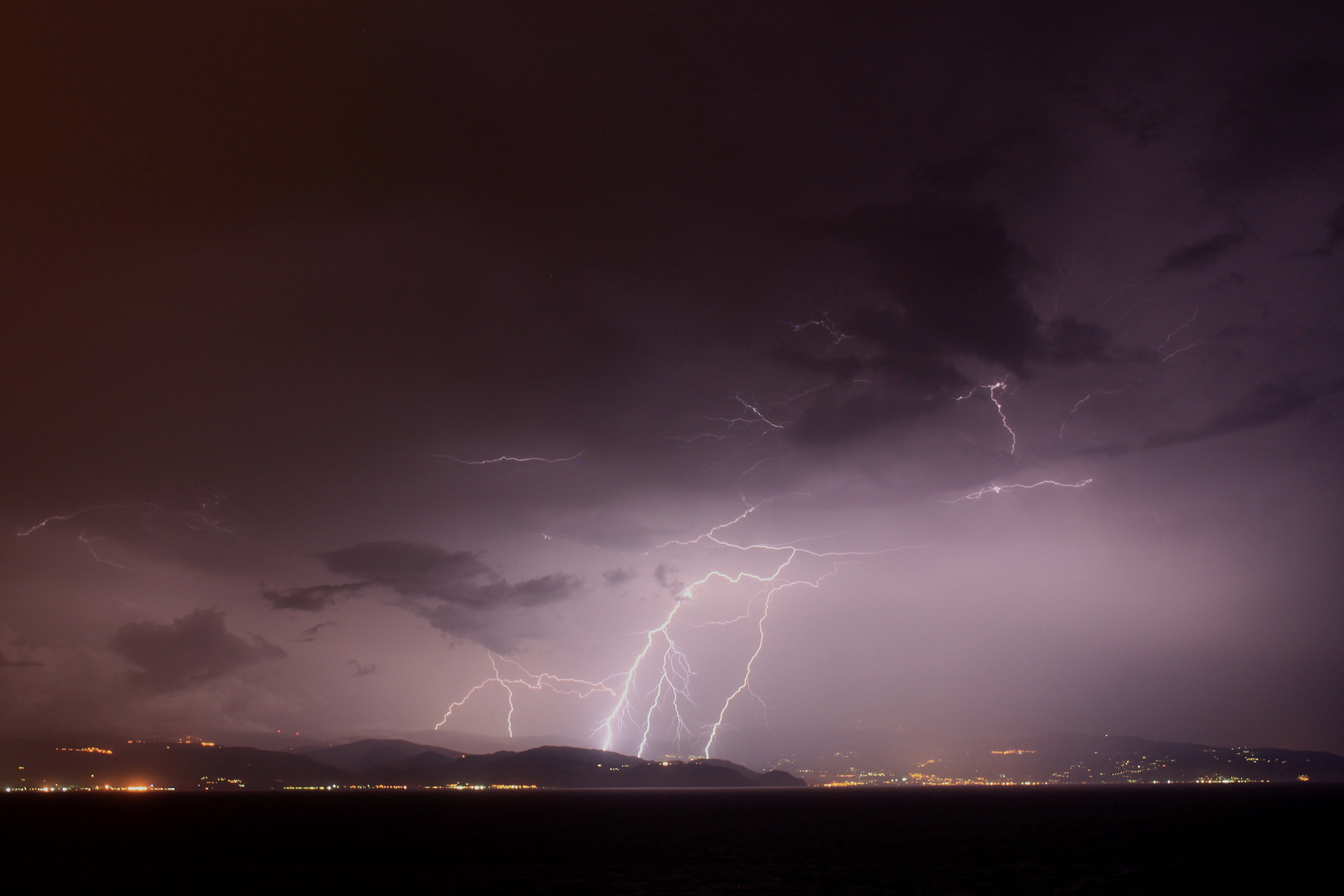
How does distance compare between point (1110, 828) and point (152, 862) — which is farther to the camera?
point (1110, 828)

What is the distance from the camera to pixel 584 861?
38.7m

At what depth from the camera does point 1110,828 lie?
2297 inches

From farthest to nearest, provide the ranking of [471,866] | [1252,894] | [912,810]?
[912,810] → [471,866] → [1252,894]

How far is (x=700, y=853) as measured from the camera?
42.9m

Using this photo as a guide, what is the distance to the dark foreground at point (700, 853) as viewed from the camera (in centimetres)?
3150

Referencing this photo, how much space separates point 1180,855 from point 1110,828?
1948 cm

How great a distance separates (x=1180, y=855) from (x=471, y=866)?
34.4 meters

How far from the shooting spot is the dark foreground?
1240 inches

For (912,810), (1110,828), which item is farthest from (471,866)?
(912,810)

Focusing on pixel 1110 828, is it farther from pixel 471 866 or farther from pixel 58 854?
pixel 58 854

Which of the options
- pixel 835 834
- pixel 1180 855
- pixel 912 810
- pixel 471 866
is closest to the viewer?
pixel 471 866

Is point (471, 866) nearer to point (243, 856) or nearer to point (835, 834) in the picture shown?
point (243, 856)

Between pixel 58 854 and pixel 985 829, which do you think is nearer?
pixel 58 854

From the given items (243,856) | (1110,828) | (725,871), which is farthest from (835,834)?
(243,856)
